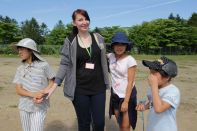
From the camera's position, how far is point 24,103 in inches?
174

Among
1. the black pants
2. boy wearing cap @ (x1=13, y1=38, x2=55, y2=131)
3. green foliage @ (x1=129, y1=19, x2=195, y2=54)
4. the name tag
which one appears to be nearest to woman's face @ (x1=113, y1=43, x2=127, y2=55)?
the name tag

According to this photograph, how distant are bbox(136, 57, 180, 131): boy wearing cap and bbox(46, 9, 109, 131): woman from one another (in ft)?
3.02

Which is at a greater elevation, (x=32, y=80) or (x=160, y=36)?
(x=32, y=80)

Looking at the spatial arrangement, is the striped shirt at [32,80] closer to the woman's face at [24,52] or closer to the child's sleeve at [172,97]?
the woman's face at [24,52]

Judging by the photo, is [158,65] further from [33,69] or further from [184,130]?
[184,130]

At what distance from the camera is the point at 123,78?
466cm

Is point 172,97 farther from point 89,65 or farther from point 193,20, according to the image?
point 193,20

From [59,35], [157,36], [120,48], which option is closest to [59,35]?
[59,35]

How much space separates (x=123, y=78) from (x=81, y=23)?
0.92m

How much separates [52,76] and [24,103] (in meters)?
0.48

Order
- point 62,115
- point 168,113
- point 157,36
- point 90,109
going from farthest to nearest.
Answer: point 157,36 → point 62,115 → point 90,109 → point 168,113

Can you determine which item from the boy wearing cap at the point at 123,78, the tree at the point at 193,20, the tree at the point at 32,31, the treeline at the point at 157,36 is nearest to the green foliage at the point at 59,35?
the treeline at the point at 157,36

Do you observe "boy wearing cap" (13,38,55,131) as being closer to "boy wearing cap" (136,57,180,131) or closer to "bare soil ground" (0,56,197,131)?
"boy wearing cap" (136,57,180,131)

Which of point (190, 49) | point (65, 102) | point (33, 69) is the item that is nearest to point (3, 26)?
point (190, 49)
